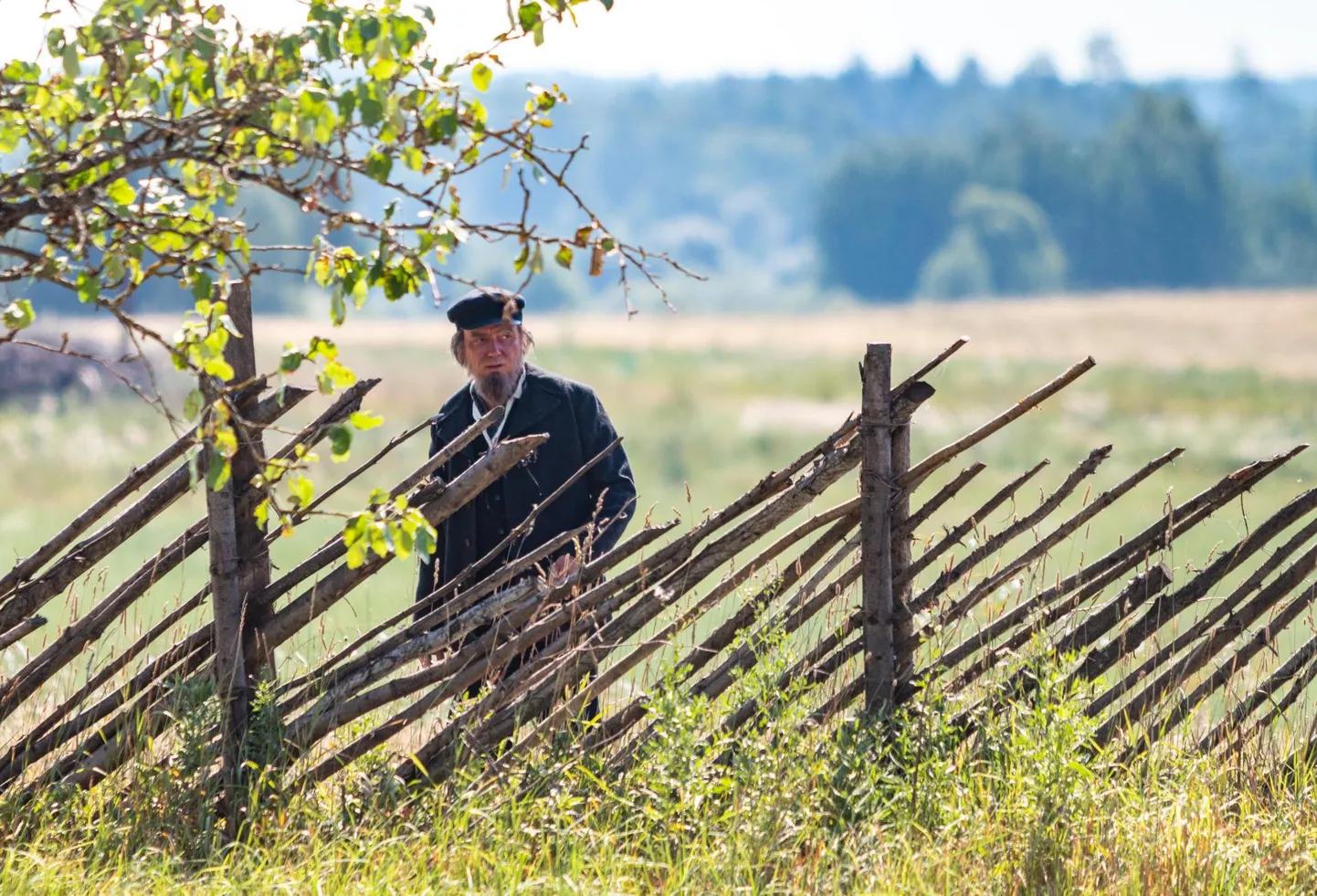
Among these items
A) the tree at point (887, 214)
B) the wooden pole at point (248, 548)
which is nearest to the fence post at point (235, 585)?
the wooden pole at point (248, 548)

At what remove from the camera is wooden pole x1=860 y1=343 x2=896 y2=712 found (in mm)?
3635

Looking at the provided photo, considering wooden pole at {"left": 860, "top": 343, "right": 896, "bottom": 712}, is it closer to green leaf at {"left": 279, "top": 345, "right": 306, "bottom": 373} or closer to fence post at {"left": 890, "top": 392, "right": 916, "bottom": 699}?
fence post at {"left": 890, "top": 392, "right": 916, "bottom": 699}

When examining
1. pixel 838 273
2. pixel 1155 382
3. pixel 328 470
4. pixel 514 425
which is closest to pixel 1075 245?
pixel 838 273

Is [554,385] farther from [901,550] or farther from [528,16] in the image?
[528,16]

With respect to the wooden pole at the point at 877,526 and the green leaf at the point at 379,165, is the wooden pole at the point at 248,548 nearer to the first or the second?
the green leaf at the point at 379,165

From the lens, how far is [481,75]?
2643 millimetres

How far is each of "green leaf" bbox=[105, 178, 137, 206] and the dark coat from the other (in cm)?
163

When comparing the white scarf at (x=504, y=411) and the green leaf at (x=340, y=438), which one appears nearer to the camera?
the green leaf at (x=340, y=438)

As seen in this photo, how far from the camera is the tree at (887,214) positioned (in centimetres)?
13862

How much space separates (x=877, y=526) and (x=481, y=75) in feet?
5.23

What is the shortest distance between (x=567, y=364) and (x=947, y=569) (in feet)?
203

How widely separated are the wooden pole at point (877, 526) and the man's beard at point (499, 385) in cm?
113

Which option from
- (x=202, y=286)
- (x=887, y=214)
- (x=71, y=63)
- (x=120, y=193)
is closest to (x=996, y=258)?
(x=887, y=214)

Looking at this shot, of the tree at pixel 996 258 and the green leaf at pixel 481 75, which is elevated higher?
the green leaf at pixel 481 75
